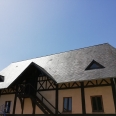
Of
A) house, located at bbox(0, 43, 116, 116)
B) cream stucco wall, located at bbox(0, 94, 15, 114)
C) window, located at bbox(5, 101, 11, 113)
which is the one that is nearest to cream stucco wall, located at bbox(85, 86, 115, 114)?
house, located at bbox(0, 43, 116, 116)

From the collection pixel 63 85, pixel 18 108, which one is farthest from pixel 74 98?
pixel 18 108

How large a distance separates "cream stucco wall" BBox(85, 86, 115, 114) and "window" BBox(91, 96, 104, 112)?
298 mm

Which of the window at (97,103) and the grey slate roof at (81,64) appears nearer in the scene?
the window at (97,103)

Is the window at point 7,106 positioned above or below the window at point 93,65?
below

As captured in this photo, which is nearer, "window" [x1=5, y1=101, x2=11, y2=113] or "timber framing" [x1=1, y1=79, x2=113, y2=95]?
"timber framing" [x1=1, y1=79, x2=113, y2=95]

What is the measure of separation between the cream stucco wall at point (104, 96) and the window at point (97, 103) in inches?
11.7

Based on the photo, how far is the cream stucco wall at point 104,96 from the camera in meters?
10.6

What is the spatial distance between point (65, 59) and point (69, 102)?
5645mm

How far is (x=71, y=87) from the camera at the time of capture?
12672 millimetres

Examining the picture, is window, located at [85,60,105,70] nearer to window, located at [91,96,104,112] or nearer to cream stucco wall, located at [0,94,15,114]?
window, located at [91,96,104,112]

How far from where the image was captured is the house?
440 inches

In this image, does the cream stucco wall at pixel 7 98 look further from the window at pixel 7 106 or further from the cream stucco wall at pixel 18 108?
the cream stucco wall at pixel 18 108

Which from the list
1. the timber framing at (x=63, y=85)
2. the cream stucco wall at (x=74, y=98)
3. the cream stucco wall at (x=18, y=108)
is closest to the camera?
the timber framing at (x=63, y=85)

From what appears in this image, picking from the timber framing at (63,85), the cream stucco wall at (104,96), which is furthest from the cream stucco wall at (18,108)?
the cream stucco wall at (104,96)
